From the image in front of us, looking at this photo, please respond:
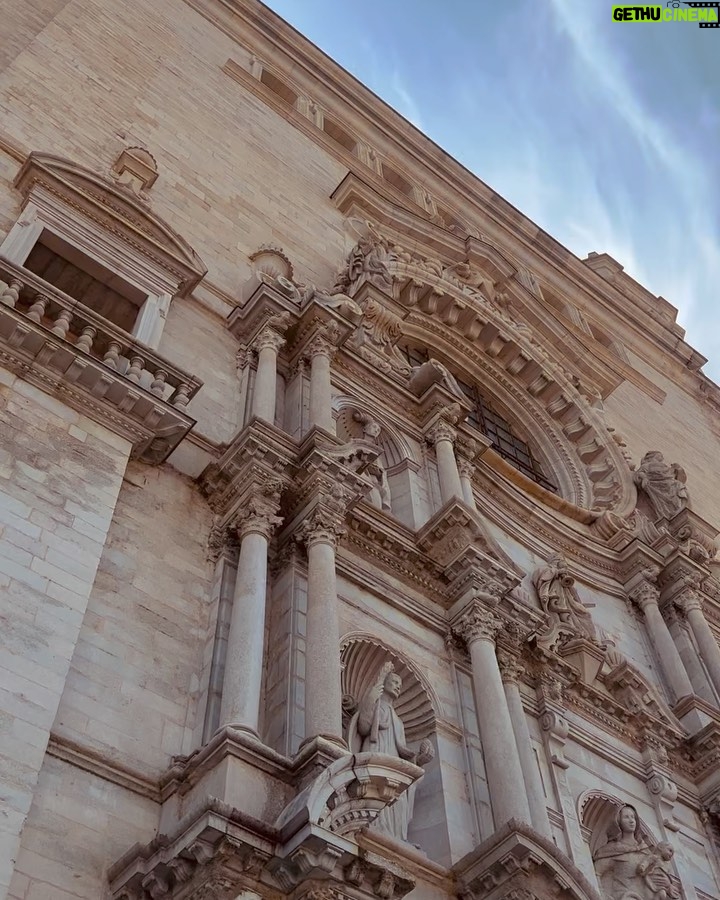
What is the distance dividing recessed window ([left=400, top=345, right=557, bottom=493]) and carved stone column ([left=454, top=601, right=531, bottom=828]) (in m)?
6.97

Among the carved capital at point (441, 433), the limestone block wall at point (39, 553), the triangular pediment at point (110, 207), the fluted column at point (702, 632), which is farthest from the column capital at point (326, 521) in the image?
the fluted column at point (702, 632)

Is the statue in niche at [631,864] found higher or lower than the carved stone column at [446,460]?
lower

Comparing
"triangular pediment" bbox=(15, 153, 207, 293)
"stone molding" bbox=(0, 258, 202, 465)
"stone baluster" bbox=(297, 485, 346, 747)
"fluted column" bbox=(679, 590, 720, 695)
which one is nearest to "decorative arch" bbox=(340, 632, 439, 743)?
"stone baluster" bbox=(297, 485, 346, 747)

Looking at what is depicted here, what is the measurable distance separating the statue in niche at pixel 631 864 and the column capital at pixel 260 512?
4.78m

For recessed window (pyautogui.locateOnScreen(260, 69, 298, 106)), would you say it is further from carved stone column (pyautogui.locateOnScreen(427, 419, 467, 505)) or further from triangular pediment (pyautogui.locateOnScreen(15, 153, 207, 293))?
carved stone column (pyautogui.locateOnScreen(427, 419, 467, 505))

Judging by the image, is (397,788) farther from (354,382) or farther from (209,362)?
(354,382)

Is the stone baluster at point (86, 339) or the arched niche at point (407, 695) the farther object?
the stone baluster at point (86, 339)

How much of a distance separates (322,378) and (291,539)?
8.80 feet

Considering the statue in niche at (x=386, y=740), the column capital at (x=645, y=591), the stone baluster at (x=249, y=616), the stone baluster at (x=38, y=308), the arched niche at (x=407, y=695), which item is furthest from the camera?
the column capital at (x=645, y=591)

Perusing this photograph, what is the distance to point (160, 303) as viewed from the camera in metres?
11.7

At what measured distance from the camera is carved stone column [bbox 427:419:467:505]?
12477 mm

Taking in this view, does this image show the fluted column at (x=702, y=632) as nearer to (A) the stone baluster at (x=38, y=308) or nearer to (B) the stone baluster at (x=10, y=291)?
(A) the stone baluster at (x=38, y=308)

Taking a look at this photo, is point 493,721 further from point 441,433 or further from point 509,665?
point 441,433

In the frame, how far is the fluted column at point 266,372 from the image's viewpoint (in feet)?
36.3
